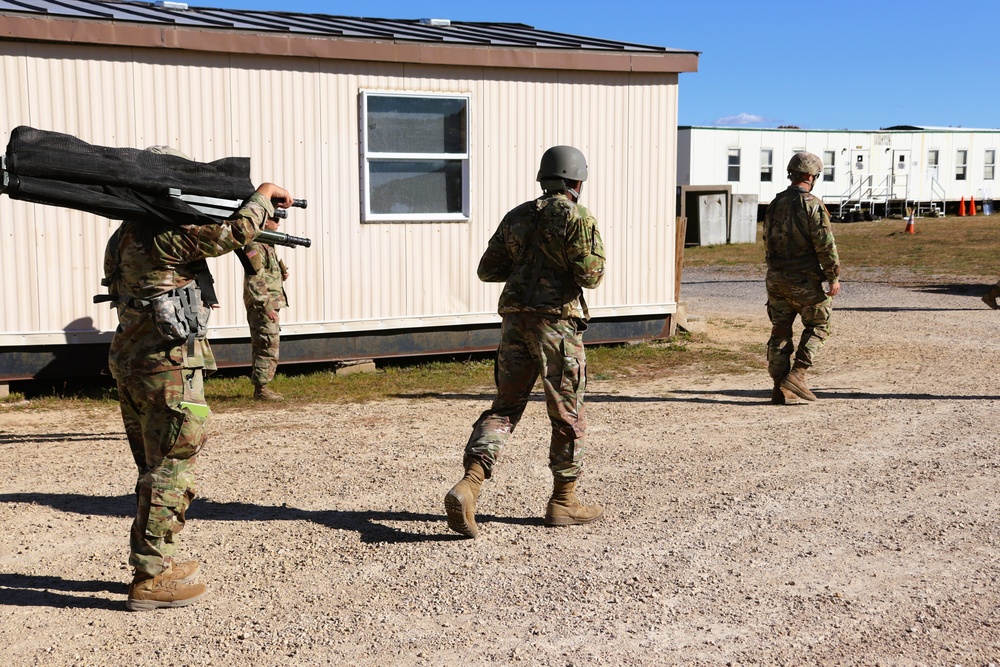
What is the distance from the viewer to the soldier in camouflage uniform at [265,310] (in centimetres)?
861

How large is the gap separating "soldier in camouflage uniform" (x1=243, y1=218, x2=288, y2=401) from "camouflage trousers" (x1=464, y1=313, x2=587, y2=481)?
378cm

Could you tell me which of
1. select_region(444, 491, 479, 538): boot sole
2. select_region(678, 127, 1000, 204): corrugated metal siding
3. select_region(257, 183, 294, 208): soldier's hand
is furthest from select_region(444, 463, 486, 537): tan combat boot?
select_region(678, 127, 1000, 204): corrugated metal siding

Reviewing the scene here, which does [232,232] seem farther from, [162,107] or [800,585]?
[162,107]

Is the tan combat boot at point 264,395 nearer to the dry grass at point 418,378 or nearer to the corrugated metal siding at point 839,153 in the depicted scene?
the dry grass at point 418,378

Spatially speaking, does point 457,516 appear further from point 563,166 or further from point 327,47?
point 327,47

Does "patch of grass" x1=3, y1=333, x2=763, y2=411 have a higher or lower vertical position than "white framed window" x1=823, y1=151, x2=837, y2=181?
lower

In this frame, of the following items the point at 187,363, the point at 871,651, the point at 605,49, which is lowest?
the point at 871,651

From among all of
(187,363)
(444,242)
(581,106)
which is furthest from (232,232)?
(581,106)

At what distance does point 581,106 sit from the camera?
35.8 ft

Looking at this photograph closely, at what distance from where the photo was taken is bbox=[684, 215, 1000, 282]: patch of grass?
20844mm

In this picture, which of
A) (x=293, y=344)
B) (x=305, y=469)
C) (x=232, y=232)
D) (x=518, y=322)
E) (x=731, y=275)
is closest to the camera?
(x=232, y=232)

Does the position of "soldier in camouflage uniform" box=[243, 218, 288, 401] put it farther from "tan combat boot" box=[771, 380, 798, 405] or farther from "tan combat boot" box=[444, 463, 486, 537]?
"tan combat boot" box=[771, 380, 798, 405]

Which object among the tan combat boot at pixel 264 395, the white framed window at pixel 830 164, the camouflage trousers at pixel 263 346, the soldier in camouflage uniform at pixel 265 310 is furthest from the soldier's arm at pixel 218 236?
the white framed window at pixel 830 164

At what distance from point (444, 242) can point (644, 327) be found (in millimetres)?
2646
